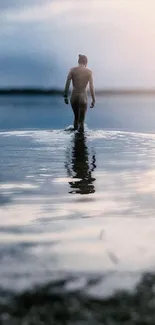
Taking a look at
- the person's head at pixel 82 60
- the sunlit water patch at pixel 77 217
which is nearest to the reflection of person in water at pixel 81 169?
the sunlit water patch at pixel 77 217

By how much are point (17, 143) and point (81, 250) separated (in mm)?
11466

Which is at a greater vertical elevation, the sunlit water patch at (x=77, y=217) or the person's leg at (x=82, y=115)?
the sunlit water patch at (x=77, y=217)

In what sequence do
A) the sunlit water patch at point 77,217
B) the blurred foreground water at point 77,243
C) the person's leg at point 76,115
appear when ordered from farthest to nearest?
1. the person's leg at point 76,115
2. the sunlit water patch at point 77,217
3. the blurred foreground water at point 77,243

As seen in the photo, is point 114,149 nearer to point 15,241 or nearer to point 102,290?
point 15,241

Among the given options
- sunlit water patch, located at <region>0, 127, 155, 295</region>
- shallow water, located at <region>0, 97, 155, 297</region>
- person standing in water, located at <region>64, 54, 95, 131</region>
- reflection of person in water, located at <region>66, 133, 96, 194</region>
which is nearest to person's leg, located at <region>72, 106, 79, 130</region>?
person standing in water, located at <region>64, 54, 95, 131</region>

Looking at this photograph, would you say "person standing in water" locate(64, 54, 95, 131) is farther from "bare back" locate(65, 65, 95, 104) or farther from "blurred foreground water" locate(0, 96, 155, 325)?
"blurred foreground water" locate(0, 96, 155, 325)

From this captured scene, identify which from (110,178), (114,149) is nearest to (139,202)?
(110,178)

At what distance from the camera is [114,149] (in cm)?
1374

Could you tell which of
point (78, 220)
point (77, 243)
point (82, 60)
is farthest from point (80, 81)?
point (77, 243)

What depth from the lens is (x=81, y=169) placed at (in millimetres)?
9969

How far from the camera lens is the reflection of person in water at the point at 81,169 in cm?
793

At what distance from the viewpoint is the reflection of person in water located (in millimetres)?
7928

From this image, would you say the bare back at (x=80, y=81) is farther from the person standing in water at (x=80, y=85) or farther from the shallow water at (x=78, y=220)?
the shallow water at (x=78, y=220)

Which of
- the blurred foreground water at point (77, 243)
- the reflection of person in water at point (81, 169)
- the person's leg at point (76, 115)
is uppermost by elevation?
the blurred foreground water at point (77, 243)
